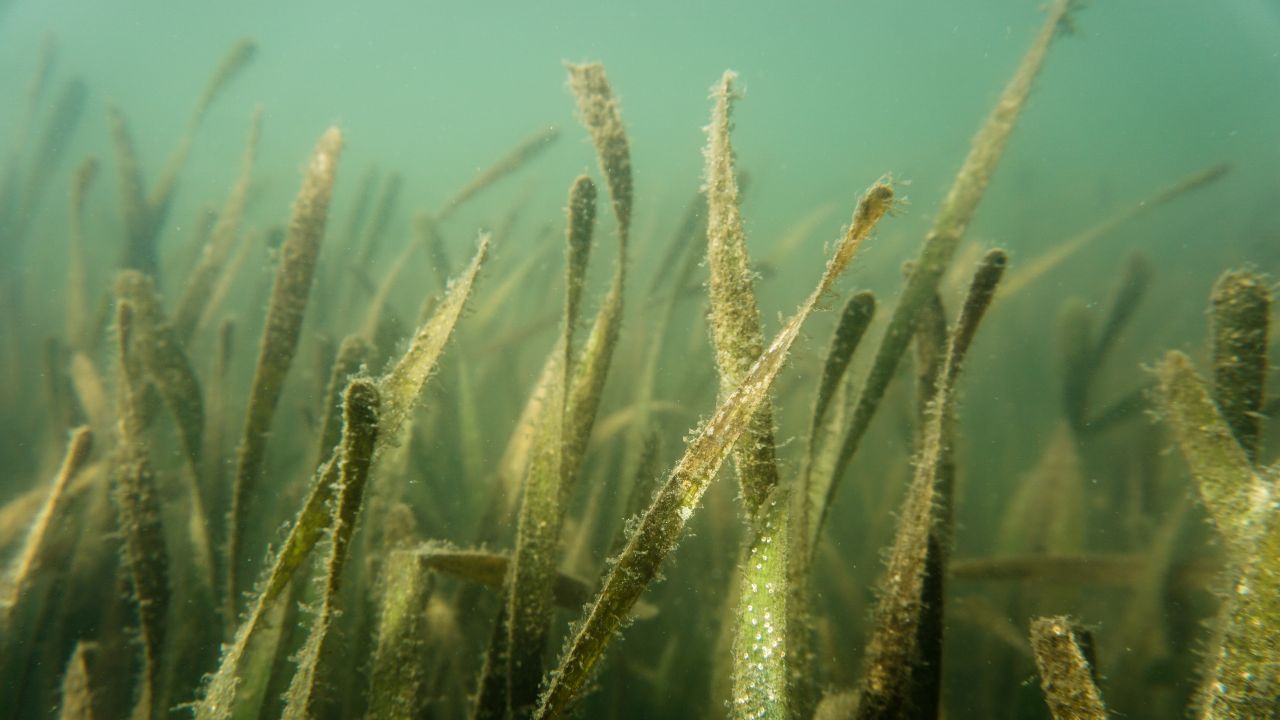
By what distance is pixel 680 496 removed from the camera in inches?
28.5

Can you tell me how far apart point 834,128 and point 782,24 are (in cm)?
1915

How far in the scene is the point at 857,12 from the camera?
37969 millimetres

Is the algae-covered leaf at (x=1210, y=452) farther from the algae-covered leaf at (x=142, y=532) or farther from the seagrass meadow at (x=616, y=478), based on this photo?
the algae-covered leaf at (x=142, y=532)

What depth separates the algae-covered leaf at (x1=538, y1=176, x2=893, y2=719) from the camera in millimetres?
722

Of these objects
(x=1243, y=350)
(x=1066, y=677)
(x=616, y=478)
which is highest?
(x=1243, y=350)

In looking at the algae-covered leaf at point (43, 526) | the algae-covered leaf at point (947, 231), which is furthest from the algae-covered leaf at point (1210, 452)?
the algae-covered leaf at point (43, 526)

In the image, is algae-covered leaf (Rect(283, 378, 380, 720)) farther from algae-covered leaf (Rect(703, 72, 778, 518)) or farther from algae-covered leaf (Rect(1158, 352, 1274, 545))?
algae-covered leaf (Rect(1158, 352, 1274, 545))

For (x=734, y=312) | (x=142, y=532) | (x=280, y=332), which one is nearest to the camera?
(x=734, y=312)

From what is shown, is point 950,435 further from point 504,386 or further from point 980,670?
point 504,386

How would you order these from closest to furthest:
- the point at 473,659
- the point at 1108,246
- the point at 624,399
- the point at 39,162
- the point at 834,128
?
the point at 473,659
the point at 624,399
the point at 39,162
the point at 1108,246
the point at 834,128

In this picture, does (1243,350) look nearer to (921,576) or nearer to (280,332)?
(921,576)

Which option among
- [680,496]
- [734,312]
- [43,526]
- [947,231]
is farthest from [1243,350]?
[43,526]

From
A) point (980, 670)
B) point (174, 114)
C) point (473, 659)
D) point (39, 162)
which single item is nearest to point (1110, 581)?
point (980, 670)

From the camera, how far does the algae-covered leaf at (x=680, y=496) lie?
0.72m
